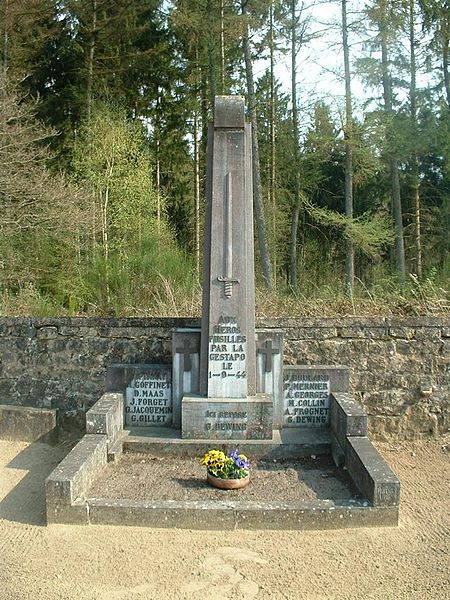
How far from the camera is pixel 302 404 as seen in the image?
6.54m

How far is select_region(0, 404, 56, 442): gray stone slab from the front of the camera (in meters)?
6.86

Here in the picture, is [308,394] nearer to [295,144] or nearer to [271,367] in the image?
[271,367]

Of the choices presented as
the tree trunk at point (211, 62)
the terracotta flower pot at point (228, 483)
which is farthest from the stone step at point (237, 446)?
the tree trunk at point (211, 62)

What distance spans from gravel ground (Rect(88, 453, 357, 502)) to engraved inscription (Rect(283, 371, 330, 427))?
79 centimetres

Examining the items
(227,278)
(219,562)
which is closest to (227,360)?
(227,278)

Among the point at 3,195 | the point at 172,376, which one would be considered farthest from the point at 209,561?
the point at 3,195

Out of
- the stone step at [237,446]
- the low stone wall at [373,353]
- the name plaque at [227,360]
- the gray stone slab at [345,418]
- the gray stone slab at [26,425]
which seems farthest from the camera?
the low stone wall at [373,353]

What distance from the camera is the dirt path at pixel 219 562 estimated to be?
11.8 feet

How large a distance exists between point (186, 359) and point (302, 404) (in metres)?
1.43

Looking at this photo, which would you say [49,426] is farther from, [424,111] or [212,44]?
[424,111]

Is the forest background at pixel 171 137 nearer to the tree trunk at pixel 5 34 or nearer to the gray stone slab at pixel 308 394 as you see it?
the tree trunk at pixel 5 34

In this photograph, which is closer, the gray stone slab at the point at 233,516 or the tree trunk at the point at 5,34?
the gray stone slab at the point at 233,516

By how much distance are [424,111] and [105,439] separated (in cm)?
1608

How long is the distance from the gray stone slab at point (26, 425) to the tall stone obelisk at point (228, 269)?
2093 mm
